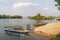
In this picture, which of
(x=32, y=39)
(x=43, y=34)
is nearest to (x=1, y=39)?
(x=32, y=39)

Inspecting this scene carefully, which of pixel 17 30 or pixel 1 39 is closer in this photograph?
pixel 1 39

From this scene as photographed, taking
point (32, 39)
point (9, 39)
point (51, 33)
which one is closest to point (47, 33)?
point (51, 33)

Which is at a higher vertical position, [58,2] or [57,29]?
[58,2]

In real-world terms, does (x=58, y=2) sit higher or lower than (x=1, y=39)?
higher

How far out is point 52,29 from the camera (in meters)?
40.5

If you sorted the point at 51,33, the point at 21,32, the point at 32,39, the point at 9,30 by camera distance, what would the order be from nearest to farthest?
the point at 32,39, the point at 51,33, the point at 21,32, the point at 9,30

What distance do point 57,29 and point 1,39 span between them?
13.2 m

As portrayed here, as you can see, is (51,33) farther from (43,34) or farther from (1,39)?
(1,39)

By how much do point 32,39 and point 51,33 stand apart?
6.37 m

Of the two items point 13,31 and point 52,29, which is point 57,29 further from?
point 13,31

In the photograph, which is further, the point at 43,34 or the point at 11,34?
the point at 11,34

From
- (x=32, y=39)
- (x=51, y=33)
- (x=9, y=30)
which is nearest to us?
(x=32, y=39)

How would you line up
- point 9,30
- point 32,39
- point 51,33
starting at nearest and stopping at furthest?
point 32,39
point 51,33
point 9,30

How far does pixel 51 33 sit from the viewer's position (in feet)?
126
